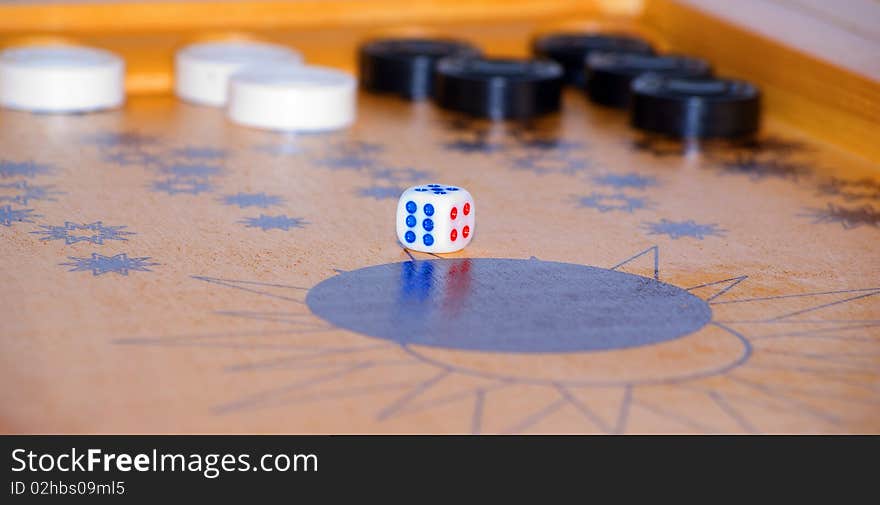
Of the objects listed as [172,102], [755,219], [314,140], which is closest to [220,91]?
[172,102]

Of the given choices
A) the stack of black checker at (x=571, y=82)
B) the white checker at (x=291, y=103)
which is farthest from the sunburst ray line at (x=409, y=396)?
the stack of black checker at (x=571, y=82)

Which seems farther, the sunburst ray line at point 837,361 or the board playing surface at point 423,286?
the sunburst ray line at point 837,361

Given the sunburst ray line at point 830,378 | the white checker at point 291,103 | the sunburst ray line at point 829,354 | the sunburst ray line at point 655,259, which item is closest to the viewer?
the sunburst ray line at point 830,378

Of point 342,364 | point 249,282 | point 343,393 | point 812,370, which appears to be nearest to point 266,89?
point 249,282

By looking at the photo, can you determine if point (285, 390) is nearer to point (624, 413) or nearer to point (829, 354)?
point (624, 413)

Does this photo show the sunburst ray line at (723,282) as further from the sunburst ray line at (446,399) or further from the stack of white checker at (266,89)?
the stack of white checker at (266,89)

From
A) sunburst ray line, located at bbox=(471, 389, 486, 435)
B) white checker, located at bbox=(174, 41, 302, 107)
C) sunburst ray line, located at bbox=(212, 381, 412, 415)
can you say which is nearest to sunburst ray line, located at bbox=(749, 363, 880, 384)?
sunburst ray line, located at bbox=(471, 389, 486, 435)
